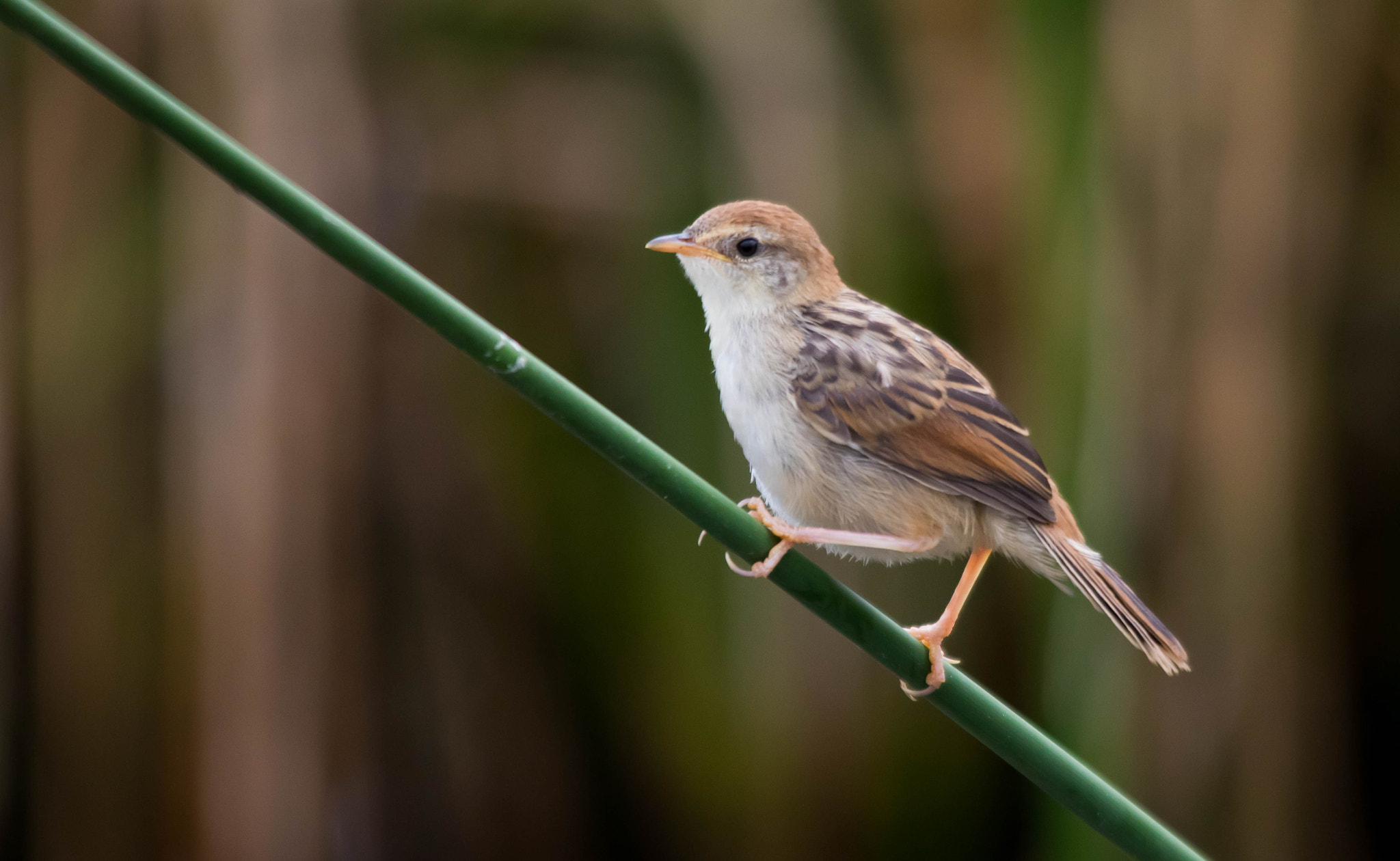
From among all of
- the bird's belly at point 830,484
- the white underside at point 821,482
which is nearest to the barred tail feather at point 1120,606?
the white underside at point 821,482

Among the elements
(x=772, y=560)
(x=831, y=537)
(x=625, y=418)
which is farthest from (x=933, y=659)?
(x=625, y=418)

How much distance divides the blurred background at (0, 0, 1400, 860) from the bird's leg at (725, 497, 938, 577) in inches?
34.7

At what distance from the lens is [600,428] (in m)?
1.06

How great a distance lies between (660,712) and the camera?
356cm

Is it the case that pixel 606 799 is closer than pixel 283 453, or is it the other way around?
pixel 283 453

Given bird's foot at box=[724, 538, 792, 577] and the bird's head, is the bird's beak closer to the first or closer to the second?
the bird's head

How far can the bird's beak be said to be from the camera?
2.11m

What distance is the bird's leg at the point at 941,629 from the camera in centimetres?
142

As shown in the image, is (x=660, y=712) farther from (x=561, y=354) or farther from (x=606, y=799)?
(x=561, y=354)

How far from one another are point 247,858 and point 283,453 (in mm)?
1174

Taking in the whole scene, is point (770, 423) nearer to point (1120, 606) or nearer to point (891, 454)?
point (891, 454)

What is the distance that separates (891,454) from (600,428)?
3.26 ft

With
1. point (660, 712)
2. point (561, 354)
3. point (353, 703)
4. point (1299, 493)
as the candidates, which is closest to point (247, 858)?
point (353, 703)

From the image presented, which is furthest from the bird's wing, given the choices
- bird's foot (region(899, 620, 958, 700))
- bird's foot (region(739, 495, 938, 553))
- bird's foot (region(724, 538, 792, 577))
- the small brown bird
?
bird's foot (region(724, 538, 792, 577))
